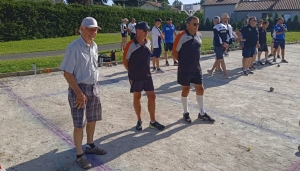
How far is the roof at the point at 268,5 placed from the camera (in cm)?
4856

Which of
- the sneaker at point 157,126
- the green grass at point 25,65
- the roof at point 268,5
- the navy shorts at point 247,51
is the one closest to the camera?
the sneaker at point 157,126

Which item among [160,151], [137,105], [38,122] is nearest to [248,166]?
[160,151]

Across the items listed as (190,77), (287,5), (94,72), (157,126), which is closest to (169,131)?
(157,126)

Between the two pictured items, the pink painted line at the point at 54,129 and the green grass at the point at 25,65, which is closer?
the pink painted line at the point at 54,129

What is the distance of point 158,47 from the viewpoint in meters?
10.5

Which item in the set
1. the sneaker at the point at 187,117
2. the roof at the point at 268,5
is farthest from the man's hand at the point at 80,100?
the roof at the point at 268,5

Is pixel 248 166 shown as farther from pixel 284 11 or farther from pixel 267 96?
pixel 284 11

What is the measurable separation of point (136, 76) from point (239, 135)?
6.57 ft

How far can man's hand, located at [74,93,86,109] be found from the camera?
3734 mm

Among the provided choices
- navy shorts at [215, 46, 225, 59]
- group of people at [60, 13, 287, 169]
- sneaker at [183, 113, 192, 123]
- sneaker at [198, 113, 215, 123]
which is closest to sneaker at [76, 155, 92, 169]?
group of people at [60, 13, 287, 169]

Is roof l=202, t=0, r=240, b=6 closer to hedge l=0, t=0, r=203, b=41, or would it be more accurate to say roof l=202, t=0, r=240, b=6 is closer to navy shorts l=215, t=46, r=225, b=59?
hedge l=0, t=0, r=203, b=41

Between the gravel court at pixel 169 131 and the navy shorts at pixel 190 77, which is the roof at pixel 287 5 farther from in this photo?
the navy shorts at pixel 190 77

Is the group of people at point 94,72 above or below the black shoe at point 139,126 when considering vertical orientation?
above

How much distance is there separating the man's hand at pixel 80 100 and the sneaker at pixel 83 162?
75cm
